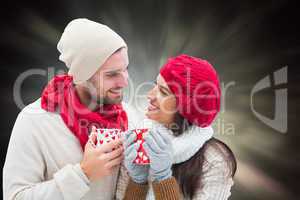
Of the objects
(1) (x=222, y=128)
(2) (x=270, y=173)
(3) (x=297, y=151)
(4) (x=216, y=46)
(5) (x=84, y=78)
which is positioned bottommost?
(2) (x=270, y=173)

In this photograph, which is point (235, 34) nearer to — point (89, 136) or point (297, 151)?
point (297, 151)

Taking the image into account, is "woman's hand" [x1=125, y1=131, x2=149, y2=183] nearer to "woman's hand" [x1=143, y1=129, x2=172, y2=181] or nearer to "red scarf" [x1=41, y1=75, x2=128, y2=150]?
"woman's hand" [x1=143, y1=129, x2=172, y2=181]

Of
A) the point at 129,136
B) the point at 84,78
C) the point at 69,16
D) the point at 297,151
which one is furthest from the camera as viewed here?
the point at 297,151

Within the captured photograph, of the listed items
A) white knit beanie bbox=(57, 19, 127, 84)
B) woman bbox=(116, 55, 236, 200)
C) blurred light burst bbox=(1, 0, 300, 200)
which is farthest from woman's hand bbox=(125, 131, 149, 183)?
blurred light burst bbox=(1, 0, 300, 200)

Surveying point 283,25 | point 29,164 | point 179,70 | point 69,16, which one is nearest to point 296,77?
point 283,25

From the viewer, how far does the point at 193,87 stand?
1.17 meters

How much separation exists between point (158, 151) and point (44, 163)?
1.33 feet

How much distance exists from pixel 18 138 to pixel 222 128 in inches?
45.3

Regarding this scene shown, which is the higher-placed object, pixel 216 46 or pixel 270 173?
pixel 216 46

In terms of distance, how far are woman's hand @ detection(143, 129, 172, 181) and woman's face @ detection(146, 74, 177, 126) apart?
13cm

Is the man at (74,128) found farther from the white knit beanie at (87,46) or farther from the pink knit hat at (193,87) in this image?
the pink knit hat at (193,87)

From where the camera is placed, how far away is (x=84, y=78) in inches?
49.1

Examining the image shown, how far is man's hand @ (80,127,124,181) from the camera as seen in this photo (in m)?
1.12

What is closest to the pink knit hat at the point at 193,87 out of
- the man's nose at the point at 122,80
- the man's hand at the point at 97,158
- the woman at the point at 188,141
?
the woman at the point at 188,141
